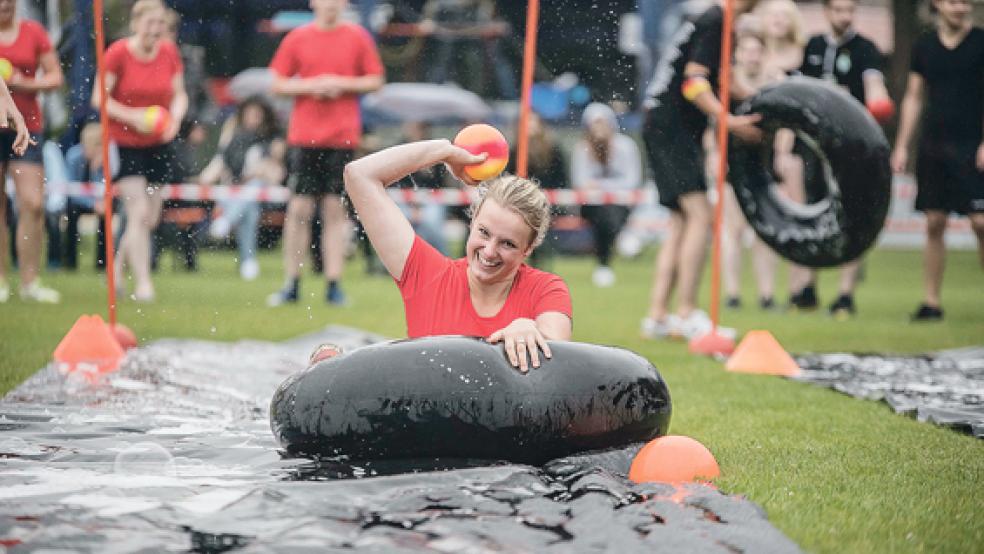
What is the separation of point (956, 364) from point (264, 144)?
32.7ft

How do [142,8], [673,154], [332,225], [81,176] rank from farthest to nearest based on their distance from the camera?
1. [81,176]
2. [332,225]
3. [142,8]
4. [673,154]

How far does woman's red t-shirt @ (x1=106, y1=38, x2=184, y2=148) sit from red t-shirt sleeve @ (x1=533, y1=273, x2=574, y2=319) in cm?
524

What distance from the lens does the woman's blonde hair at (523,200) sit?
403 centimetres

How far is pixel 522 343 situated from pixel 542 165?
32.0 ft

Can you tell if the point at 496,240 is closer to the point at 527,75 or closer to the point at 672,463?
the point at 672,463

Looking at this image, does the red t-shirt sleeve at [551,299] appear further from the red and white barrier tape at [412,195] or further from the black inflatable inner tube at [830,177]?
the red and white barrier tape at [412,195]

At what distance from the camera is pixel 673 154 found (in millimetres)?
7594

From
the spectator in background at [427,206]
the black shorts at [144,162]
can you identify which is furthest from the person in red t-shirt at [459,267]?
the spectator in background at [427,206]

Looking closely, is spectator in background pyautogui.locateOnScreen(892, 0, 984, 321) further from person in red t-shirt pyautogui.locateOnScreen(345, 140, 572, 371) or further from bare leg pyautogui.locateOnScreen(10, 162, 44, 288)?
bare leg pyautogui.locateOnScreen(10, 162, 44, 288)

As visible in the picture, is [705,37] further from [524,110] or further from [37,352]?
[37,352]

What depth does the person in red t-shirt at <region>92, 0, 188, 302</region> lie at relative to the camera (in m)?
8.59

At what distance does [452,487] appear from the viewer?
3414 millimetres

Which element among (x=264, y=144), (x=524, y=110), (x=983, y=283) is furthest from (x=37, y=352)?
(x=983, y=283)

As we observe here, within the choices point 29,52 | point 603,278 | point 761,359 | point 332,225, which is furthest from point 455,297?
point 603,278
